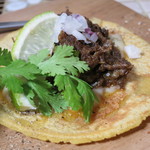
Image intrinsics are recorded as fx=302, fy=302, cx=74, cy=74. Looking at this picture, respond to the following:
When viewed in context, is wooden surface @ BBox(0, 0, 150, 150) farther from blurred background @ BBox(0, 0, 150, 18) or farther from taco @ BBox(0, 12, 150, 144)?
blurred background @ BBox(0, 0, 150, 18)

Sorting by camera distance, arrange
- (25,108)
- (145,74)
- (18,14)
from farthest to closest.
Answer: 1. (18,14)
2. (145,74)
3. (25,108)

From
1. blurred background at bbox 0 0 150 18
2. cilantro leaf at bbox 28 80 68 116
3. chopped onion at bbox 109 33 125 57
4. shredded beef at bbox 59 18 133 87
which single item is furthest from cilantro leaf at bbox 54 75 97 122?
blurred background at bbox 0 0 150 18

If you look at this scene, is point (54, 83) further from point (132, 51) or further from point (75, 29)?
point (132, 51)

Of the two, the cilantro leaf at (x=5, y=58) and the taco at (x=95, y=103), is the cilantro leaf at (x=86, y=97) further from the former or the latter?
the cilantro leaf at (x=5, y=58)

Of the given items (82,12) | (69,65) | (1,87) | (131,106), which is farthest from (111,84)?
(82,12)

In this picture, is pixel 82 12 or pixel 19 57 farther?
pixel 82 12

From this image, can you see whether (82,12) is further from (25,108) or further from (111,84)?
(25,108)

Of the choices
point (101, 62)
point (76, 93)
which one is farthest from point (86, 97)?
point (101, 62)
